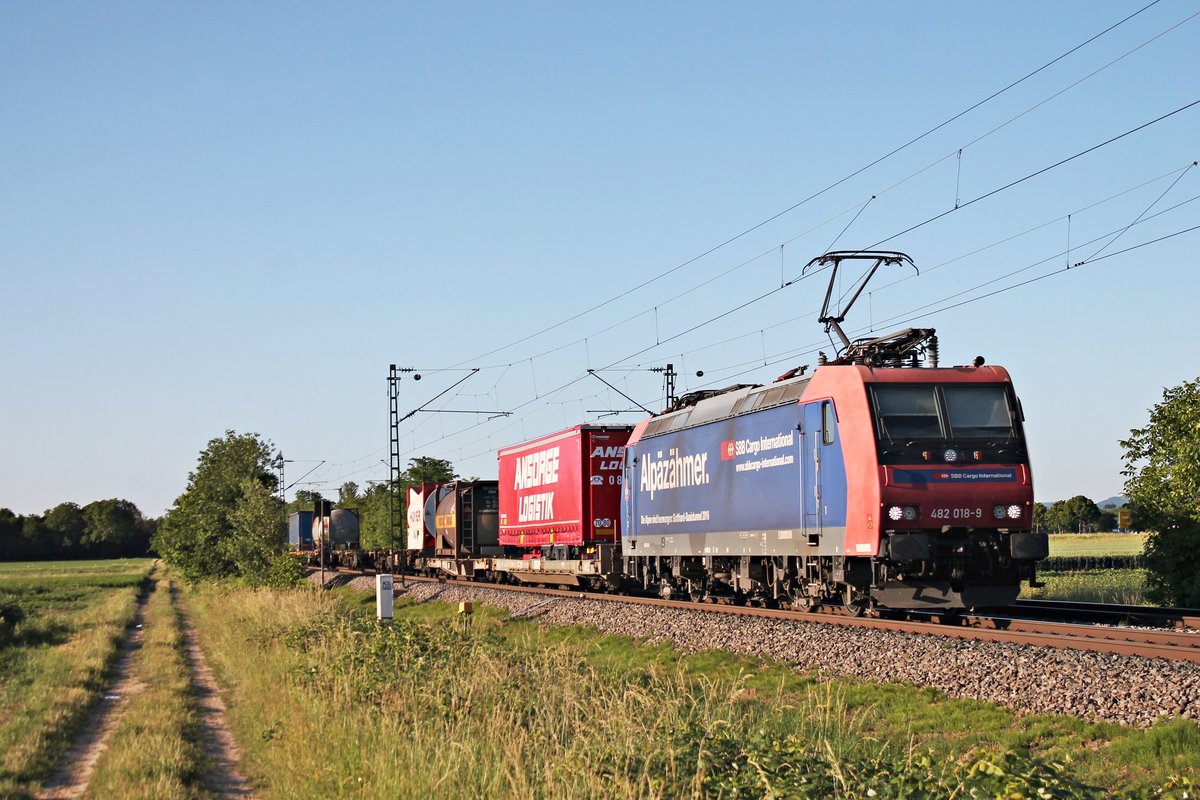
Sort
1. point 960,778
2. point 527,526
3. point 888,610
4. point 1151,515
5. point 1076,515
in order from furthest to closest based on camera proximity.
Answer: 1. point 1076,515
2. point 527,526
3. point 1151,515
4. point 888,610
5. point 960,778

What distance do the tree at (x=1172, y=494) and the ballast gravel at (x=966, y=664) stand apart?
26.7 feet

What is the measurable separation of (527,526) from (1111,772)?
26225 mm

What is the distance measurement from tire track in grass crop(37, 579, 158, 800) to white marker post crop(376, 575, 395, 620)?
494cm

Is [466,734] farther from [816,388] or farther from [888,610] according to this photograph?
[888,610]

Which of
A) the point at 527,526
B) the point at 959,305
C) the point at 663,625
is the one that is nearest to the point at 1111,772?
the point at 663,625

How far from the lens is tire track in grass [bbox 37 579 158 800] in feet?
40.1

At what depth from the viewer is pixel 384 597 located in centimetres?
2502

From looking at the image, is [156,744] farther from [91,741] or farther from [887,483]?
[887,483]

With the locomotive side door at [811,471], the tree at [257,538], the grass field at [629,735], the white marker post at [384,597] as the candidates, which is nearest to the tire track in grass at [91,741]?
the grass field at [629,735]

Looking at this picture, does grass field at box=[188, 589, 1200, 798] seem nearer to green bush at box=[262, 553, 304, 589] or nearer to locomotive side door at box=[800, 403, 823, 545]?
locomotive side door at box=[800, 403, 823, 545]

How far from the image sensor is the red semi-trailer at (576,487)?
30.2 m

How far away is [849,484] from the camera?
58.0 feet

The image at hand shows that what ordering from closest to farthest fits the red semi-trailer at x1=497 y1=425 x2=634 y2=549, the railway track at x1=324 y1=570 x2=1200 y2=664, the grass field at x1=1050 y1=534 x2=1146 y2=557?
the railway track at x1=324 y1=570 x2=1200 y2=664 < the red semi-trailer at x1=497 y1=425 x2=634 y2=549 < the grass field at x1=1050 y1=534 x2=1146 y2=557

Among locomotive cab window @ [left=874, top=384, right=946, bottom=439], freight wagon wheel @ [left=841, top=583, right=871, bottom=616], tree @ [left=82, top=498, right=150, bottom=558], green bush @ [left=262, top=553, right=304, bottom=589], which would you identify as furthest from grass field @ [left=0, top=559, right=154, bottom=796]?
tree @ [left=82, top=498, right=150, bottom=558]
